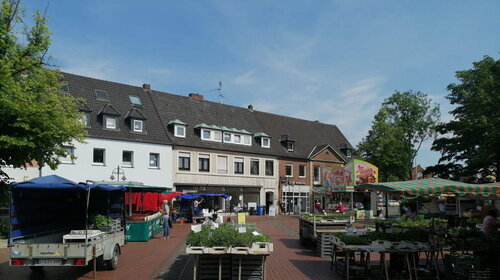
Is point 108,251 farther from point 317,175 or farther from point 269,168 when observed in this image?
point 317,175

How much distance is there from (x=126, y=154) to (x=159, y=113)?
5724 mm

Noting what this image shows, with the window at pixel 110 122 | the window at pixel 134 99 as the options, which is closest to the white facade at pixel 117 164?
the window at pixel 110 122

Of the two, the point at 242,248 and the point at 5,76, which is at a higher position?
the point at 5,76

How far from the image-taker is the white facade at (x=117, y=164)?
91.0 ft

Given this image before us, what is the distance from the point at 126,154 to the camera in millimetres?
30625

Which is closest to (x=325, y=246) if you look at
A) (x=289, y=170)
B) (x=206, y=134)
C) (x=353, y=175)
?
(x=353, y=175)

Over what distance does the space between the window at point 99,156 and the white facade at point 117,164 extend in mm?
134

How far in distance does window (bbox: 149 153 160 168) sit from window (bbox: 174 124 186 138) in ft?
9.34

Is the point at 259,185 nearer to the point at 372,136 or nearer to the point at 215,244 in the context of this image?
the point at 372,136

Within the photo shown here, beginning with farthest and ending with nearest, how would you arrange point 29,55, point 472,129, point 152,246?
point 472,129, point 152,246, point 29,55

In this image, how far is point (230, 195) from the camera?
37.2 meters

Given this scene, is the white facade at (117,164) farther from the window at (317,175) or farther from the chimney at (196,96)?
the window at (317,175)

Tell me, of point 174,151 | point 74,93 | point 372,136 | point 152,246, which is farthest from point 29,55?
point 372,136

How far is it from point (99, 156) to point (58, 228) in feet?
56.6
